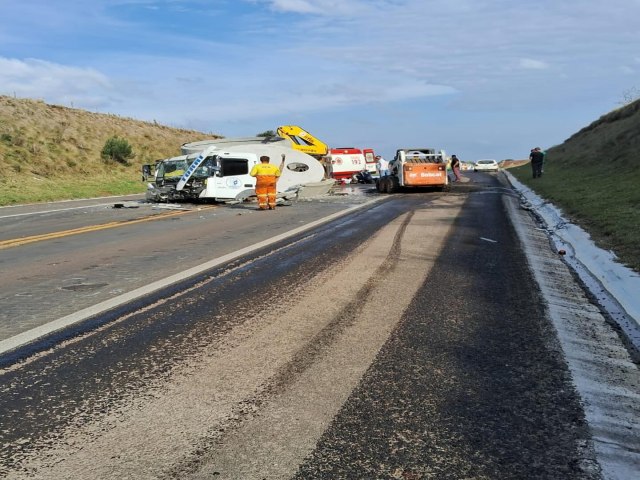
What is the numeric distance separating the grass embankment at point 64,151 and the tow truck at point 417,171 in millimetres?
14355

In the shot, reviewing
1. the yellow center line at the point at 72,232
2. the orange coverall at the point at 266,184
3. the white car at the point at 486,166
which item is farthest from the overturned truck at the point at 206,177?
the white car at the point at 486,166

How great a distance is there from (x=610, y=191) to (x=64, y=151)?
41180 mm

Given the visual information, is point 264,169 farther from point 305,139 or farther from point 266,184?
point 305,139

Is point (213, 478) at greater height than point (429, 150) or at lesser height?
lesser

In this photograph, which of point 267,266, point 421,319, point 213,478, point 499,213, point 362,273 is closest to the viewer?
point 213,478

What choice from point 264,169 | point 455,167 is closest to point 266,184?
point 264,169

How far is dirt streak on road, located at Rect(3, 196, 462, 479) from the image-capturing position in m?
3.04

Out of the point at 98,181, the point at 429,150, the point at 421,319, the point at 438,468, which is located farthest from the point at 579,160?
the point at 438,468

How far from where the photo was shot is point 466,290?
22.6 ft

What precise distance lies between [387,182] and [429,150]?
240 cm

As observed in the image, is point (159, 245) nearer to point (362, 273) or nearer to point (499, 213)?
point (362, 273)

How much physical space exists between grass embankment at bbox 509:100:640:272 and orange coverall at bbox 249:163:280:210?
27.1 feet

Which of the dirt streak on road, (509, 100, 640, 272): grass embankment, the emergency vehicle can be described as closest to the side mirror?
(509, 100, 640, 272): grass embankment

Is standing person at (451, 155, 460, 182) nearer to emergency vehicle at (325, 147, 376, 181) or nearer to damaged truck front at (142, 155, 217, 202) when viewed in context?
emergency vehicle at (325, 147, 376, 181)
